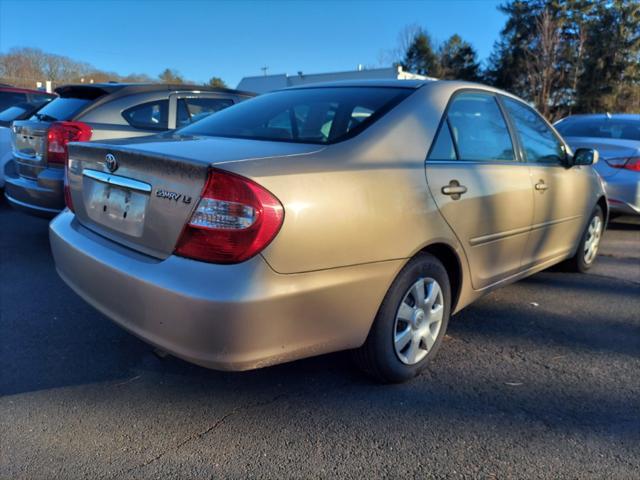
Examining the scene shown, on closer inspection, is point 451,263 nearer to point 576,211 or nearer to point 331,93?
point 331,93

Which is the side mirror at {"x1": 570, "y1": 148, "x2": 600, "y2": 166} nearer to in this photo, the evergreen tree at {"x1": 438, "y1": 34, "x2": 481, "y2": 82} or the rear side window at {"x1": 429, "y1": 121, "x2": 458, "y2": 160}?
the rear side window at {"x1": 429, "y1": 121, "x2": 458, "y2": 160}

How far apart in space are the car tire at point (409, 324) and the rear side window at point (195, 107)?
3.54 metres

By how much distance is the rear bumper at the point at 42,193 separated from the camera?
4.54 metres

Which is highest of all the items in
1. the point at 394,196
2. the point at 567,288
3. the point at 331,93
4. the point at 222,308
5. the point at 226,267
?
the point at 331,93

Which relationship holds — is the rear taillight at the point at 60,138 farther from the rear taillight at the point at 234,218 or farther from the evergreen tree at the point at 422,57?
the evergreen tree at the point at 422,57

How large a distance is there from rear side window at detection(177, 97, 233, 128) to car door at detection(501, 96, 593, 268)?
10.4 ft

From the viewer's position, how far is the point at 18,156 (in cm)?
502

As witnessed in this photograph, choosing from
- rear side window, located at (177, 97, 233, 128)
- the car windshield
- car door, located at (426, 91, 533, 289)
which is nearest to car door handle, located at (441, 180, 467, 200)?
car door, located at (426, 91, 533, 289)

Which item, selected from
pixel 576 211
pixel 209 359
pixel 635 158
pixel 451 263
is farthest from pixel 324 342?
pixel 635 158

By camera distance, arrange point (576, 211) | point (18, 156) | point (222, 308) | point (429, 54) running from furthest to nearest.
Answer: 1. point (429, 54)
2. point (18, 156)
3. point (576, 211)
4. point (222, 308)

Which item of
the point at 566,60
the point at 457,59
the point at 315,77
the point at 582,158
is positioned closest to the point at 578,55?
the point at 566,60

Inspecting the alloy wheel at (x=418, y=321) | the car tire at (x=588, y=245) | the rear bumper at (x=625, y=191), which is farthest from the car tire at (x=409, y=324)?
the rear bumper at (x=625, y=191)

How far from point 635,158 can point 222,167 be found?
5.97m

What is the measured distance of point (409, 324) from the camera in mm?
2678
